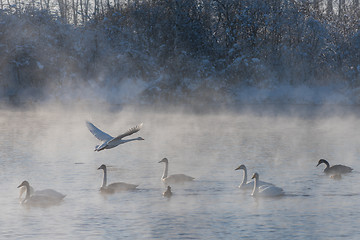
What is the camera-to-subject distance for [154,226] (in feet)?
50.7

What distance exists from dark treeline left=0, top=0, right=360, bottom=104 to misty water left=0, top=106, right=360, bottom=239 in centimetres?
1536

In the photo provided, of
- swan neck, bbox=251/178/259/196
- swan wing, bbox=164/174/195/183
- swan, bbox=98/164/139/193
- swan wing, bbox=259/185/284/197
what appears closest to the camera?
swan wing, bbox=259/185/284/197

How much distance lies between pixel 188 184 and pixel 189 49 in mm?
38670

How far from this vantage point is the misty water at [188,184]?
1534 centimetres

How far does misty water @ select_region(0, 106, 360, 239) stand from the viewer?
15.3 m

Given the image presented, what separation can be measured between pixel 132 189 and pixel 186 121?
942 inches

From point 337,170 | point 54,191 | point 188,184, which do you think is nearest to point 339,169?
point 337,170

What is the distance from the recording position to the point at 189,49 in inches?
2327

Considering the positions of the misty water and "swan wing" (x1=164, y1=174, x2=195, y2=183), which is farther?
"swan wing" (x1=164, y1=174, x2=195, y2=183)

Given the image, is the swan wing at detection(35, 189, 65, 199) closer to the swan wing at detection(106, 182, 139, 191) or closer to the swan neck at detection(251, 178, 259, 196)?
the swan wing at detection(106, 182, 139, 191)

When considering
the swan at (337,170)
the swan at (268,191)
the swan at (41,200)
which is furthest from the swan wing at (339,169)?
the swan at (41,200)

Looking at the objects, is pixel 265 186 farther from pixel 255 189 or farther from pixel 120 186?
pixel 120 186

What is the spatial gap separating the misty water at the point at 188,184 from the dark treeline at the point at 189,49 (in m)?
15.4

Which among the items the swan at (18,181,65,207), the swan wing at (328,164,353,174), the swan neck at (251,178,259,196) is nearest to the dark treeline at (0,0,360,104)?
the swan wing at (328,164,353,174)
